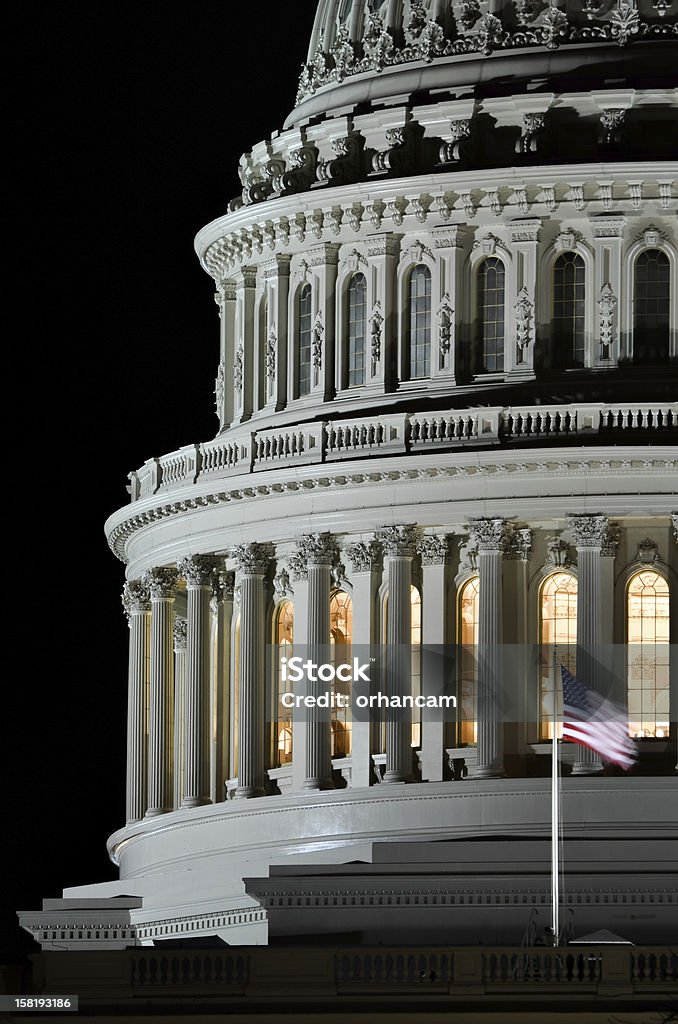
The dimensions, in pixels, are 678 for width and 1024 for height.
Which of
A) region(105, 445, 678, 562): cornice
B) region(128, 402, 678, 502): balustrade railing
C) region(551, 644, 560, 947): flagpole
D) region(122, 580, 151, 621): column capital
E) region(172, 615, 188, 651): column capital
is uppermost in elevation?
region(128, 402, 678, 502): balustrade railing

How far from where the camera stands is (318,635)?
109 meters

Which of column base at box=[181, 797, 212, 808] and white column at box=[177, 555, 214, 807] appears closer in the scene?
column base at box=[181, 797, 212, 808]

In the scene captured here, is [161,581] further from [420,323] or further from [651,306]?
[651,306]

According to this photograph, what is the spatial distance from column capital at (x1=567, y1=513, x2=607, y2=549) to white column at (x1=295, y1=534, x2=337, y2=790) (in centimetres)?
736

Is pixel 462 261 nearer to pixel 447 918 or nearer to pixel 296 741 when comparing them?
pixel 296 741

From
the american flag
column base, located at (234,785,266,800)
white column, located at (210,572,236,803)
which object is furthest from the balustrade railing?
column base, located at (234,785,266,800)

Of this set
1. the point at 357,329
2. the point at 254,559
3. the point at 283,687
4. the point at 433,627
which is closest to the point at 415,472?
the point at 433,627

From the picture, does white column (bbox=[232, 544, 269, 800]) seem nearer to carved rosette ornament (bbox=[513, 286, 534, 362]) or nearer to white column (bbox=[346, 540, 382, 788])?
white column (bbox=[346, 540, 382, 788])

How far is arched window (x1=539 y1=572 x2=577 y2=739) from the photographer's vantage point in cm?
10706

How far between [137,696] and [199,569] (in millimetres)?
5386

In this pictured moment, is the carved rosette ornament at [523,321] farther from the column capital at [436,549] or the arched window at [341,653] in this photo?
the arched window at [341,653]

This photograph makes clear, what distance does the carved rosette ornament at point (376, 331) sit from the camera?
112 m

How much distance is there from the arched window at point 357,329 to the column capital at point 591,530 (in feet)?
31.2

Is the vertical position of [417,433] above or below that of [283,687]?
above
